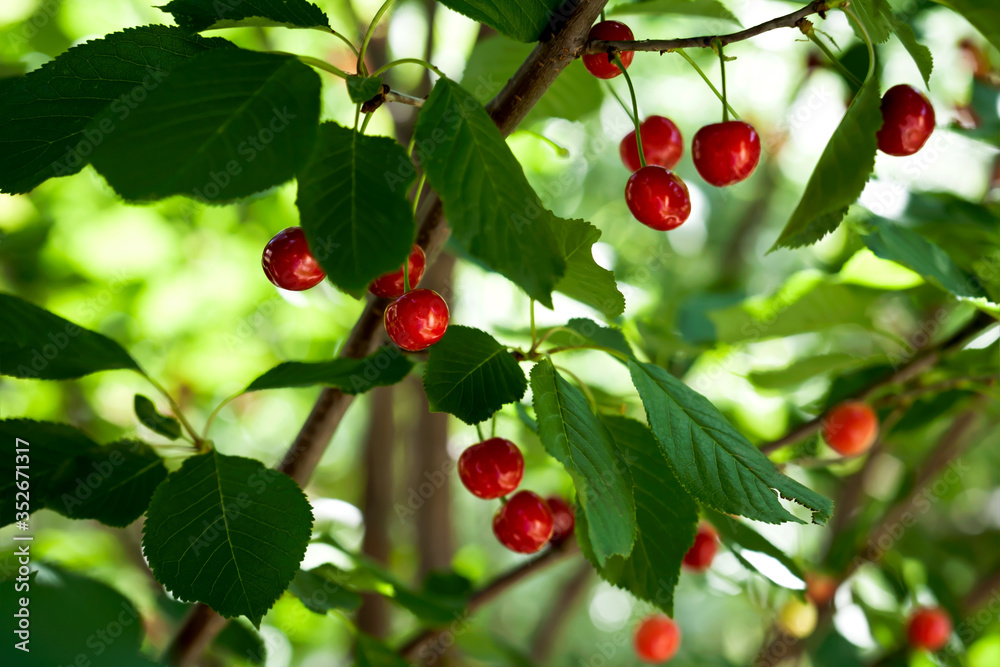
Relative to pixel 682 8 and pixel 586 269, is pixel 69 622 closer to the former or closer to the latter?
pixel 586 269

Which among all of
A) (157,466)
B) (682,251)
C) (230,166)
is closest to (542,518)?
(157,466)

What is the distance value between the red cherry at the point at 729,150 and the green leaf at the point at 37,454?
2.11 ft

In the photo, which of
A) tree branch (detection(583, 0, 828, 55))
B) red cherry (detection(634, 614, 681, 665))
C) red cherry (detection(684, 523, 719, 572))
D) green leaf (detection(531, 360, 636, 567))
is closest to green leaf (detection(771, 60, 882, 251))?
tree branch (detection(583, 0, 828, 55))

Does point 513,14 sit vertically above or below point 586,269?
above

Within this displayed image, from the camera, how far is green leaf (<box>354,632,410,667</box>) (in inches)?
35.0

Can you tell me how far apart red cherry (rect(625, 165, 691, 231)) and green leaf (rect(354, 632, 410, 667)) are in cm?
59

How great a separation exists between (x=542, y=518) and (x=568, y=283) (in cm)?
27

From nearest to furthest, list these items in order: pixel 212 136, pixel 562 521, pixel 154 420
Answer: pixel 212 136, pixel 154 420, pixel 562 521

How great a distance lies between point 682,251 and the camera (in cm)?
277

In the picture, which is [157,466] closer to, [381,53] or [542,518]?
[542,518]

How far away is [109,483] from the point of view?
69 cm

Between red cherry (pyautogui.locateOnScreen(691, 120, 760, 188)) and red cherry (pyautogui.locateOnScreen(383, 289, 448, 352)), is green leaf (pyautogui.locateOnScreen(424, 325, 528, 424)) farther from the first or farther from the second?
red cherry (pyautogui.locateOnScreen(691, 120, 760, 188))

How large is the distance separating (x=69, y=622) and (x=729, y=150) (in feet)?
2.29

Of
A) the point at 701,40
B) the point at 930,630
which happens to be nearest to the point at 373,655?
the point at 701,40
